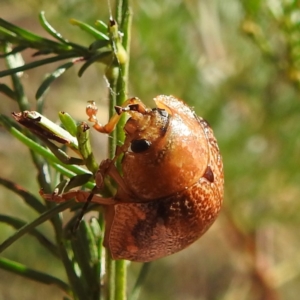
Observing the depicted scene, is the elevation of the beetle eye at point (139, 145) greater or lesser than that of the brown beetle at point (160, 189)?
greater

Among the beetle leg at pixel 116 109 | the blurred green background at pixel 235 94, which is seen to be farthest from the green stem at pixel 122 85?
the blurred green background at pixel 235 94

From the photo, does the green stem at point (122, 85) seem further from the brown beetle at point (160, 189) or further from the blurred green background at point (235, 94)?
the blurred green background at point (235, 94)

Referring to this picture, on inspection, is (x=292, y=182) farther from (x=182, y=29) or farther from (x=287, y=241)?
(x=287, y=241)

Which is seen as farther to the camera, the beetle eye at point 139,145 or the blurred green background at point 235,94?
the blurred green background at point 235,94

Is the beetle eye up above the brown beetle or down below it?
above

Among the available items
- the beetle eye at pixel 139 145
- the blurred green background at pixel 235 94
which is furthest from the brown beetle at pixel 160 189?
the blurred green background at pixel 235 94

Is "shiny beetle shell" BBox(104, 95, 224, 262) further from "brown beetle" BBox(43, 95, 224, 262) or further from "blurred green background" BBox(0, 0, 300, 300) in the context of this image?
"blurred green background" BBox(0, 0, 300, 300)

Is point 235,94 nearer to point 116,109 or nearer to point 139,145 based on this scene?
point 139,145

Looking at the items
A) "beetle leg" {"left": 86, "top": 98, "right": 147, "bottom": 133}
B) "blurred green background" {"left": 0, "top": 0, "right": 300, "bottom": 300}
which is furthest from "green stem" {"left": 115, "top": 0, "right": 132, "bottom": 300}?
"blurred green background" {"left": 0, "top": 0, "right": 300, "bottom": 300}

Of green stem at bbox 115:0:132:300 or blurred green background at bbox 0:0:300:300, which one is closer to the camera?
green stem at bbox 115:0:132:300
